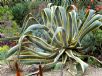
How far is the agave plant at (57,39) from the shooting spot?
6.14 meters

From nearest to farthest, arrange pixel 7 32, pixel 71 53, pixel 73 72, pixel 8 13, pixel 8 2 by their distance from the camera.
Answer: pixel 73 72, pixel 71 53, pixel 7 32, pixel 8 13, pixel 8 2

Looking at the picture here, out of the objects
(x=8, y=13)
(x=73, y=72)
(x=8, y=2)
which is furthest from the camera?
(x=8, y=2)

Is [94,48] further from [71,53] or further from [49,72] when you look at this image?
[49,72]

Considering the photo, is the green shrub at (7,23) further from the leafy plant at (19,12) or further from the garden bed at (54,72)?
the garden bed at (54,72)

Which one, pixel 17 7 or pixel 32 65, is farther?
pixel 17 7

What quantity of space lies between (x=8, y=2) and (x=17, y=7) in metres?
1.22

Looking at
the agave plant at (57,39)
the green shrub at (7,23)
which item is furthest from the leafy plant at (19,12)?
the agave plant at (57,39)

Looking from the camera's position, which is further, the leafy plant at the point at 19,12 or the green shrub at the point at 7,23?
the leafy plant at the point at 19,12

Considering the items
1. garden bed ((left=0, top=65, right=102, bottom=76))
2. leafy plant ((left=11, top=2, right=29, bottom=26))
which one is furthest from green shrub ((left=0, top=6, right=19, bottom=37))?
garden bed ((left=0, top=65, right=102, bottom=76))

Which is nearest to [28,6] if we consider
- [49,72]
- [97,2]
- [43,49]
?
[97,2]

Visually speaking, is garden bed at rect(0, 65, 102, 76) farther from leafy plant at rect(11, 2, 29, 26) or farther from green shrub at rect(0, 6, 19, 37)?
leafy plant at rect(11, 2, 29, 26)

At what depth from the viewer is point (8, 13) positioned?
9.55 m

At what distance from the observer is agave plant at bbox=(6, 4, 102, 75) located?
6137mm

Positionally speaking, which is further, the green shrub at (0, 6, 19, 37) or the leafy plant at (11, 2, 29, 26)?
the leafy plant at (11, 2, 29, 26)
